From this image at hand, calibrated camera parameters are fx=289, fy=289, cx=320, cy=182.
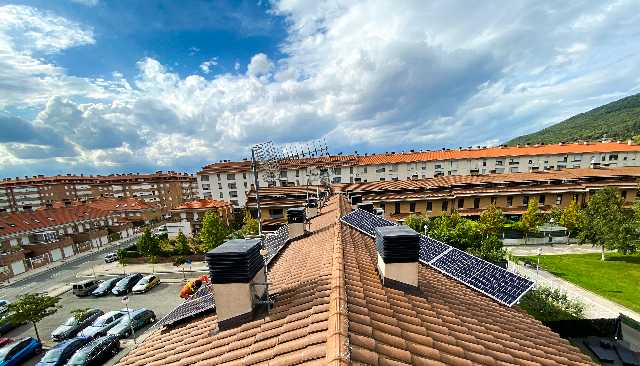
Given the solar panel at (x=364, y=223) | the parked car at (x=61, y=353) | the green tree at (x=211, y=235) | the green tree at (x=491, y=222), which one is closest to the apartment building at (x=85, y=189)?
the green tree at (x=211, y=235)

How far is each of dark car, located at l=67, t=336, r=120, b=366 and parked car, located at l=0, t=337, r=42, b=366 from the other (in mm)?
5187

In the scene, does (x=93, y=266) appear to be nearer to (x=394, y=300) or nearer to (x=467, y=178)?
(x=394, y=300)

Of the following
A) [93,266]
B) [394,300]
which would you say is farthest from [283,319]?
[93,266]

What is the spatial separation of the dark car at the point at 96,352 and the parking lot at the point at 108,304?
10.1ft

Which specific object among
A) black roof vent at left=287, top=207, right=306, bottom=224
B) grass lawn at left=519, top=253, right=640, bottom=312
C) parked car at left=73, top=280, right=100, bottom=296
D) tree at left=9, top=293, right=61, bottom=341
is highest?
black roof vent at left=287, top=207, right=306, bottom=224

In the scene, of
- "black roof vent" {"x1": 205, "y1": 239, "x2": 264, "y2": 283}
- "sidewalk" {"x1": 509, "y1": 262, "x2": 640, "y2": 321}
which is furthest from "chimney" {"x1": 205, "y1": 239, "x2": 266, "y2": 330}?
"sidewalk" {"x1": 509, "y1": 262, "x2": 640, "y2": 321}

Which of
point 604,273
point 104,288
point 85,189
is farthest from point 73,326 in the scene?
point 85,189

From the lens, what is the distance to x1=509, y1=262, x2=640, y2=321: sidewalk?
22.8 m

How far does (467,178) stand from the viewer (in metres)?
53.1

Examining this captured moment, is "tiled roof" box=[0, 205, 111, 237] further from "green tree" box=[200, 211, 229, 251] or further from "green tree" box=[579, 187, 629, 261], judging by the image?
"green tree" box=[579, 187, 629, 261]

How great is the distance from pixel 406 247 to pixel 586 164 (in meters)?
88.1

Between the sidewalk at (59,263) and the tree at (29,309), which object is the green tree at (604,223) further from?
the sidewalk at (59,263)

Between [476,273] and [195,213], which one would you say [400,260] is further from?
[195,213]

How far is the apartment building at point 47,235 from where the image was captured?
142 feet
